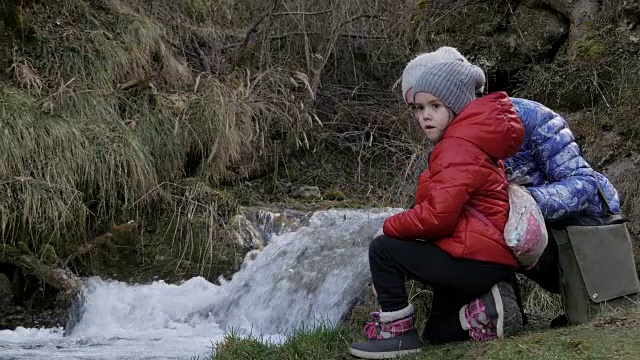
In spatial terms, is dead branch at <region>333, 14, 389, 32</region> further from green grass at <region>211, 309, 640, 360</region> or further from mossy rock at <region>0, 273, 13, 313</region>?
green grass at <region>211, 309, 640, 360</region>

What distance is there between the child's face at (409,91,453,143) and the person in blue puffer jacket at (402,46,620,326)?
3.8 inches

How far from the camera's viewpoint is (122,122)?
25.9 feet

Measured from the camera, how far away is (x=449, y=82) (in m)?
3.63

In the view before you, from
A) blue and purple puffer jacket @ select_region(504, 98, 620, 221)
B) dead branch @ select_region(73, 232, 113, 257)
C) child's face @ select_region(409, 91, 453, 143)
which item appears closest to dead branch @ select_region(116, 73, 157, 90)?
dead branch @ select_region(73, 232, 113, 257)

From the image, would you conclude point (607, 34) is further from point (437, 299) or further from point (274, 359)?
point (274, 359)

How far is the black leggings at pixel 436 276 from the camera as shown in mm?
3527

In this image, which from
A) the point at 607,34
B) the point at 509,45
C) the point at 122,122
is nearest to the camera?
the point at 607,34

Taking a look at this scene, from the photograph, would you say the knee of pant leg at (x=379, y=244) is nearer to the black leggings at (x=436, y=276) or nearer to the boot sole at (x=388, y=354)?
the black leggings at (x=436, y=276)

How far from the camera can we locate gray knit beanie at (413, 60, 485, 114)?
3633mm

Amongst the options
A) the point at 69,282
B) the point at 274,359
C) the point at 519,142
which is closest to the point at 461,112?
the point at 519,142

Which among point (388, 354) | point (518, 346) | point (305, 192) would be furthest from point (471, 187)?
point (305, 192)

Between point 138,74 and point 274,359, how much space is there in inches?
215

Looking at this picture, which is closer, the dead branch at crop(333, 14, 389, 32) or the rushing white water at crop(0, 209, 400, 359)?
the rushing white water at crop(0, 209, 400, 359)

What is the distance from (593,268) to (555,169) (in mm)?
496
